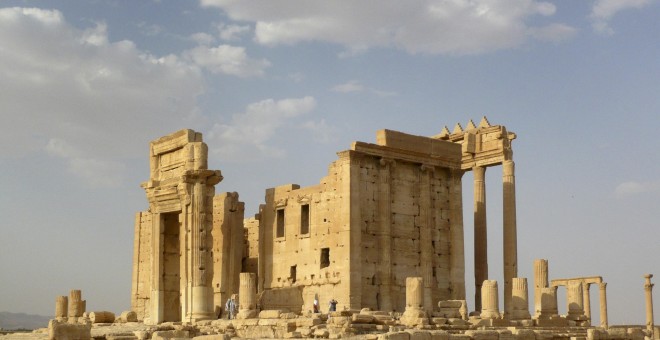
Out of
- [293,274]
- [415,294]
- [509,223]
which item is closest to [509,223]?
[509,223]

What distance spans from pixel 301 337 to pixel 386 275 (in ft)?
34.6

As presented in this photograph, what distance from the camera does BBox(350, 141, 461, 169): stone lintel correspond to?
118 ft

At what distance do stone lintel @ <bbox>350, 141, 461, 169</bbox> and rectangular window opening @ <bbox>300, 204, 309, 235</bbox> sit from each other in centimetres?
361

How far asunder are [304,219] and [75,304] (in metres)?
10.4

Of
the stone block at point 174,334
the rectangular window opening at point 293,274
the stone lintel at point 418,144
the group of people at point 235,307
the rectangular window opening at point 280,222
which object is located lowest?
the stone block at point 174,334

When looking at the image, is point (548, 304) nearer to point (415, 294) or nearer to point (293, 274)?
point (415, 294)

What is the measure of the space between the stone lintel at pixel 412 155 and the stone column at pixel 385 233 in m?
0.35

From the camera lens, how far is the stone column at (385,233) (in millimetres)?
35656

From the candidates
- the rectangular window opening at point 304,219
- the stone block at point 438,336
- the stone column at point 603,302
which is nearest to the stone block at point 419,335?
the stone block at point 438,336

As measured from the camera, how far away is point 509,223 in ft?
129

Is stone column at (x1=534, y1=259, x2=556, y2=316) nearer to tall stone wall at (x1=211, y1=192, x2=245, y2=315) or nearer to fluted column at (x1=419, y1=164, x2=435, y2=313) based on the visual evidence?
fluted column at (x1=419, y1=164, x2=435, y2=313)

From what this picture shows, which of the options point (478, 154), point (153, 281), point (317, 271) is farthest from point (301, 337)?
point (478, 154)

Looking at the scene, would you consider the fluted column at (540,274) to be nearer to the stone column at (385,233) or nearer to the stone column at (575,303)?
the stone column at (575,303)

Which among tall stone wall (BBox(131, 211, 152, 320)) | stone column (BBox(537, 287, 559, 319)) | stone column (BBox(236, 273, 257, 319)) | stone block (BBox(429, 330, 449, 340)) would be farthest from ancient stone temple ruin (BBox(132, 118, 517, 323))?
stone block (BBox(429, 330, 449, 340))
